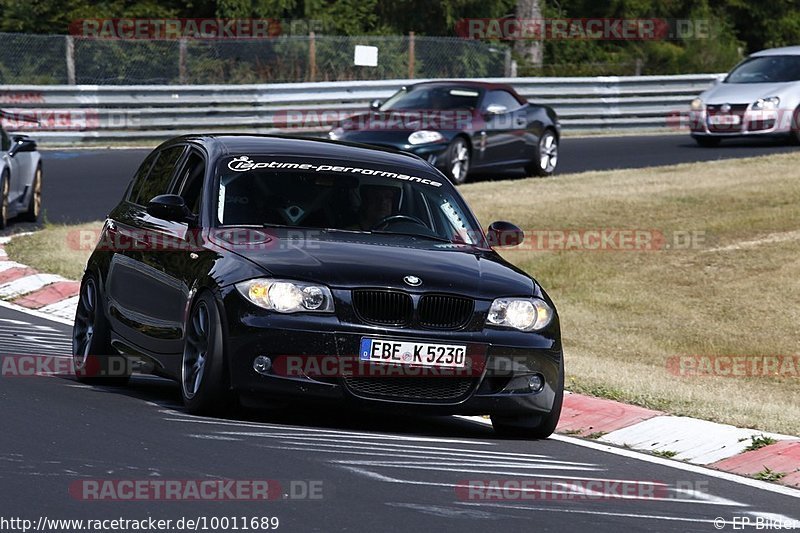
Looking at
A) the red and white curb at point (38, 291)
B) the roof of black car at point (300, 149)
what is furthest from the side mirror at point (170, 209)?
the red and white curb at point (38, 291)

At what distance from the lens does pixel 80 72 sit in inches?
1225

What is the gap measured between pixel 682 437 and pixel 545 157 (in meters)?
17.1

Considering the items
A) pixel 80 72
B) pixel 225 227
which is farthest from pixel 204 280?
pixel 80 72

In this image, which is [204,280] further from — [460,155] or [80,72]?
[80,72]

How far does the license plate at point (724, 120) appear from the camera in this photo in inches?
1109

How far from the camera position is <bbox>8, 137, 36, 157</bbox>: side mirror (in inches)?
728

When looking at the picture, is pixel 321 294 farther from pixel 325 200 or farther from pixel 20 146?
pixel 20 146

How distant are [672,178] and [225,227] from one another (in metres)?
15.9

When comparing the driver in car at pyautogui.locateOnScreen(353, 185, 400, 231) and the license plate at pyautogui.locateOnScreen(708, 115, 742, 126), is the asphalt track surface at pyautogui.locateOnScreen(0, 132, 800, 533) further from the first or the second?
the license plate at pyautogui.locateOnScreen(708, 115, 742, 126)

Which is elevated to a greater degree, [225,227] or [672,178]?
[225,227]

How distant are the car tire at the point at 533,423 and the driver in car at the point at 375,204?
138cm

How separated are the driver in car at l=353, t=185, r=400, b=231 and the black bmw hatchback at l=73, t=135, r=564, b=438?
11 millimetres

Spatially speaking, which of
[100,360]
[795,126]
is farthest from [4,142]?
[795,126]

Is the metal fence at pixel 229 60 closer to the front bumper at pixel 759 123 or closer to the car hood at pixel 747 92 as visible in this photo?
the car hood at pixel 747 92
